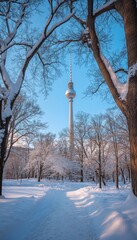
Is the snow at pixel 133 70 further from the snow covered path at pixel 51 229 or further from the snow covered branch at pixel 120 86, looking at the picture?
the snow covered path at pixel 51 229

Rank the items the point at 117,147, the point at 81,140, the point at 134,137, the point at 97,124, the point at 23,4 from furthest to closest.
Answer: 1. the point at 81,140
2. the point at 97,124
3. the point at 117,147
4. the point at 23,4
5. the point at 134,137

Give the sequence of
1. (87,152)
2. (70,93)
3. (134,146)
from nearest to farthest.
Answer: (134,146)
(87,152)
(70,93)

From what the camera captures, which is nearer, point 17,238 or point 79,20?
point 17,238

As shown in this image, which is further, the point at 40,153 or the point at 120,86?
the point at 40,153

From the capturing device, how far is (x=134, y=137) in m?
3.87

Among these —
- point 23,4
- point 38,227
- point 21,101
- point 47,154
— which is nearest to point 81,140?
point 47,154

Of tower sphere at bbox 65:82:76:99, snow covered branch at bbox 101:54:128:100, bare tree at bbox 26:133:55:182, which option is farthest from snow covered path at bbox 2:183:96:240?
tower sphere at bbox 65:82:76:99

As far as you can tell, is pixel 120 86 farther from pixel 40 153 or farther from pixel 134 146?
pixel 40 153

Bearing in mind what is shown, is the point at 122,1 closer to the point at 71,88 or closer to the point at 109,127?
the point at 109,127

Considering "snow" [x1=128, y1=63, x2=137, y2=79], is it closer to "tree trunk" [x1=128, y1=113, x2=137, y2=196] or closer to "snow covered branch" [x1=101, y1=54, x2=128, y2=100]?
"snow covered branch" [x1=101, y1=54, x2=128, y2=100]

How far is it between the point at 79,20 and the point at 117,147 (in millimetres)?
17531

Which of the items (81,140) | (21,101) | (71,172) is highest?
(21,101)

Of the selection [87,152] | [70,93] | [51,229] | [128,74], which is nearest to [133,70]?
[128,74]

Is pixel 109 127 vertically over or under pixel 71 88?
under
